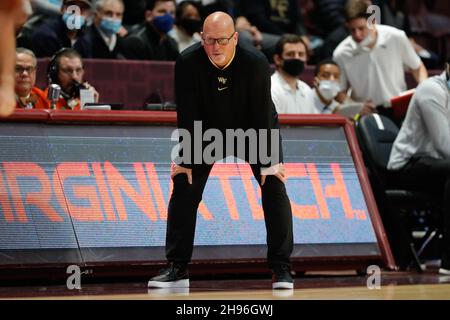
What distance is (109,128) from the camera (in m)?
7.16

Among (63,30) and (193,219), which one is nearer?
(193,219)

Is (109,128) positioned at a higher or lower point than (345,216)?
higher

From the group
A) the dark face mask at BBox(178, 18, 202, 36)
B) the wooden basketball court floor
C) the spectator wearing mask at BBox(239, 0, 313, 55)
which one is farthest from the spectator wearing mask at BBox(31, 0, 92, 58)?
the wooden basketball court floor

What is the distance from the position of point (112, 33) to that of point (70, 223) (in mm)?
2980

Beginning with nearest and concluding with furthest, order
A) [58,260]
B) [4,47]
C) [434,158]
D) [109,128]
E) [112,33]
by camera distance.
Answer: [4,47]
[58,260]
[109,128]
[434,158]
[112,33]

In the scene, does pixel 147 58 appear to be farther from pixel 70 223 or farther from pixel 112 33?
pixel 70 223

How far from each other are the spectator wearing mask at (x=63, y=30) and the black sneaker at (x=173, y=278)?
3.23 meters

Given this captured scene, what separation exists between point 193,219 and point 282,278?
2.09 ft

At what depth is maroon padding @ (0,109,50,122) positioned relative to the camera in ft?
22.5

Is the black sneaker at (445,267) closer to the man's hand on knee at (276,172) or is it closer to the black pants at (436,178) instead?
the black pants at (436,178)

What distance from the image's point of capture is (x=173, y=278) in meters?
6.29

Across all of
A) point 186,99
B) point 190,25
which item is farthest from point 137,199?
point 190,25

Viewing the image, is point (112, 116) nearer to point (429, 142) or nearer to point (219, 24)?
point (219, 24)
